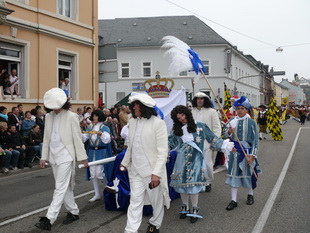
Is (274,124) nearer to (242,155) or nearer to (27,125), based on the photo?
(27,125)

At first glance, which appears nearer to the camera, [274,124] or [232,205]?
[232,205]

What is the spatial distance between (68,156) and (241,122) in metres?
2.92

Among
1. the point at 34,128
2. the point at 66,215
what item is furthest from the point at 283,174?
the point at 34,128

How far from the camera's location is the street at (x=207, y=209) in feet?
16.6

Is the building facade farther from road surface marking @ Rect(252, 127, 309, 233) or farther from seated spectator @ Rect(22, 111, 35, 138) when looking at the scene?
road surface marking @ Rect(252, 127, 309, 233)

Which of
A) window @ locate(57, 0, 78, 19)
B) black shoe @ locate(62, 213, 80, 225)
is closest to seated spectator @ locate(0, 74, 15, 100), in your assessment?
window @ locate(57, 0, 78, 19)

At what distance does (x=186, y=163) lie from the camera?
5258 mm

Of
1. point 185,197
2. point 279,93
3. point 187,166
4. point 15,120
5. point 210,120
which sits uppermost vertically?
point 279,93

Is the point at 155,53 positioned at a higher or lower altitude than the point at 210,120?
higher

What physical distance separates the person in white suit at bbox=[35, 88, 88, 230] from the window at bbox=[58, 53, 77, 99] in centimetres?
1077

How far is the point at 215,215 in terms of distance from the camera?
563 cm

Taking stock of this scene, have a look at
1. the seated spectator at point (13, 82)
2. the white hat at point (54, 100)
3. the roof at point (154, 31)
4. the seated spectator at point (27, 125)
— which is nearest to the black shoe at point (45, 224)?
the white hat at point (54, 100)

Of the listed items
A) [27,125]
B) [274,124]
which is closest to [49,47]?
[27,125]

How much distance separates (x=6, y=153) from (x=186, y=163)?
6.57 metres
